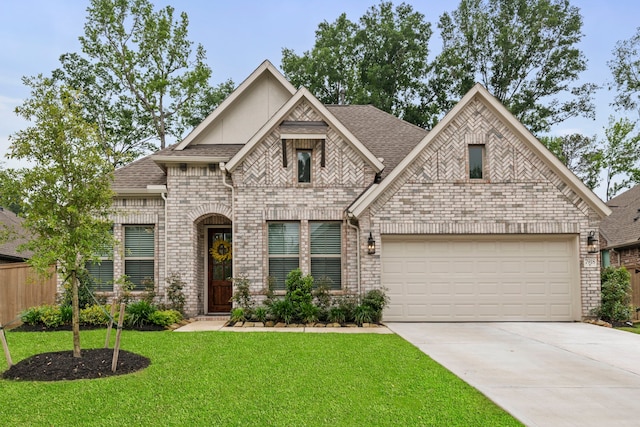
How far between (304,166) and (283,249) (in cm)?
225

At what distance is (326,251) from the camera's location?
13.6 meters

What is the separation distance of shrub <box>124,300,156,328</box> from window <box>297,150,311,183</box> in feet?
16.3

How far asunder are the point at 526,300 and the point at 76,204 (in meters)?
10.7

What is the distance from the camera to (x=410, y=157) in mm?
12953

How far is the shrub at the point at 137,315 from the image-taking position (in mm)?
12055

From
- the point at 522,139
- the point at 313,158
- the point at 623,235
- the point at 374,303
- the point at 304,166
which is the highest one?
the point at 522,139

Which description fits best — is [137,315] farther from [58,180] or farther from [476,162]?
[476,162]

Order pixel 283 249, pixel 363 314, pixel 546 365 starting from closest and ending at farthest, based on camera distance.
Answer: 1. pixel 546 365
2. pixel 363 314
3. pixel 283 249

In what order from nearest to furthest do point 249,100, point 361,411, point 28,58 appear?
point 361,411
point 249,100
point 28,58

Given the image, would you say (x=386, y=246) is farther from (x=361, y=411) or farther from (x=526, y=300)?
(x=361, y=411)

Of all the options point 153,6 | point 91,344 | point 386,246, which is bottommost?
point 91,344

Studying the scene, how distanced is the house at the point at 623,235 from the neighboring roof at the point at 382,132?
9385 mm

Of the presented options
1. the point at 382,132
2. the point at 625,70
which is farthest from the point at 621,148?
the point at 382,132

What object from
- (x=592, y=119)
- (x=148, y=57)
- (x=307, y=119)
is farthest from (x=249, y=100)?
(x=592, y=119)
